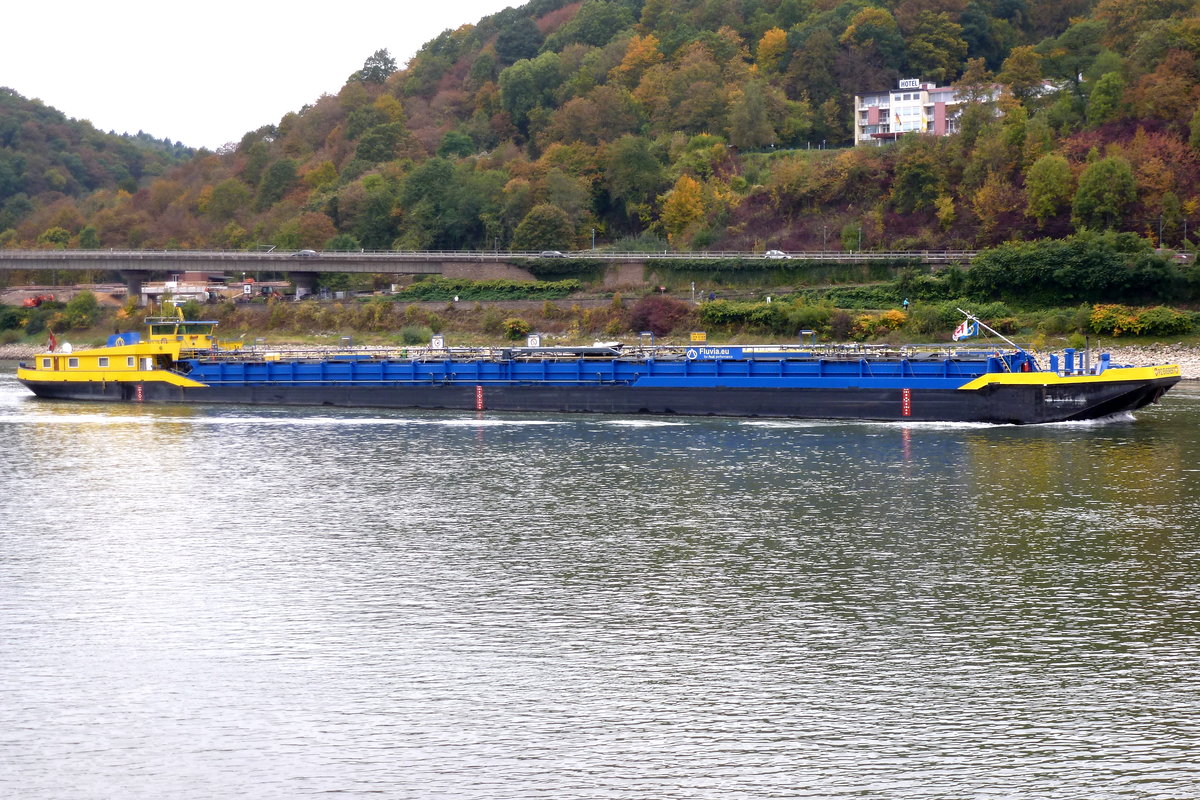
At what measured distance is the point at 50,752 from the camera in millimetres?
16719

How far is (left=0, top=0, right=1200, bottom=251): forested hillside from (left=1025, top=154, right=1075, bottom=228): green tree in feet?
0.45

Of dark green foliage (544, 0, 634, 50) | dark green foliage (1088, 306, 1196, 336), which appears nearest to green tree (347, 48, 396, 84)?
dark green foliage (544, 0, 634, 50)

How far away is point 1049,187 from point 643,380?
4645 cm

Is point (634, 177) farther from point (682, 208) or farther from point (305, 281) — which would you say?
point (305, 281)

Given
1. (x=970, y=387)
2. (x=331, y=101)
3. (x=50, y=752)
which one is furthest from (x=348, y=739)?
(x=331, y=101)

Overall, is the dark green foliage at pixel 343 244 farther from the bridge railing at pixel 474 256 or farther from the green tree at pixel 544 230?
the green tree at pixel 544 230

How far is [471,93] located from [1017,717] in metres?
149

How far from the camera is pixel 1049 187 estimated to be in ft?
282

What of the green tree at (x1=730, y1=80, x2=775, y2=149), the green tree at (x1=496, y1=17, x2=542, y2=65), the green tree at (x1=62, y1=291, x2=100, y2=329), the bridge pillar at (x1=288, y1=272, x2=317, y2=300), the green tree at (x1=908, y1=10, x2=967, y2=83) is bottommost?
the green tree at (x1=62, y1=291, x2=100, y2=329)

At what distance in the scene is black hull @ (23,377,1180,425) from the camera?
45.4 meters

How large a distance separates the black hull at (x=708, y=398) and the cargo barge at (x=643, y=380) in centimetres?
5

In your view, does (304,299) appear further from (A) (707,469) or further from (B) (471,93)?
(A) (707,469)

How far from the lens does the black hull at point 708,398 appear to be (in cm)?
4544

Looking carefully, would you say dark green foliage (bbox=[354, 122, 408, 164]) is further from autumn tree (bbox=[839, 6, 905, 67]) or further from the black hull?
the black hull
